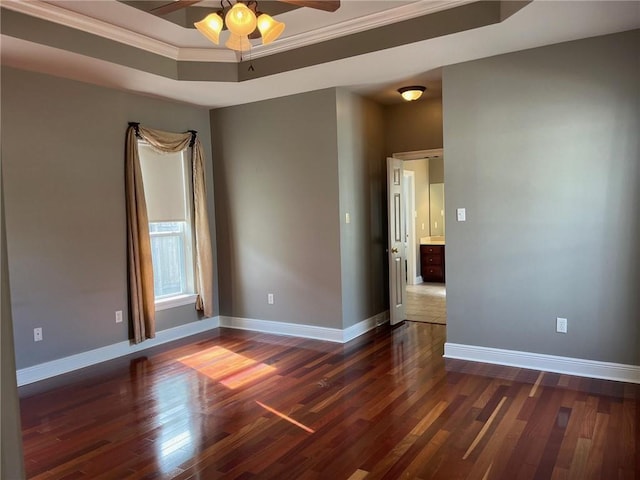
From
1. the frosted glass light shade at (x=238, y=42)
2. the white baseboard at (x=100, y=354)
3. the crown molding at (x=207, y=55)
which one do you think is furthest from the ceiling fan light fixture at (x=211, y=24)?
the white baseboard at (x=100, y=354)

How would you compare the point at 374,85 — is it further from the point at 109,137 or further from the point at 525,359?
the point at 525,359

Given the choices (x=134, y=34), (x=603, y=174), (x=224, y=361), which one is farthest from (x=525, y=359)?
(x=134, y=34)

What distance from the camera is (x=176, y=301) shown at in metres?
5.28

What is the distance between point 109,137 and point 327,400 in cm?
326

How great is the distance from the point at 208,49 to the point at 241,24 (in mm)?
1772

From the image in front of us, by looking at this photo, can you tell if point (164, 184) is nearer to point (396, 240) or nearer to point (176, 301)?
point (176, 301)

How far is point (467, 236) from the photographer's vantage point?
4215 mm

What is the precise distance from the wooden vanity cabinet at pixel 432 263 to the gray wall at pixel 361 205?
10.5ft

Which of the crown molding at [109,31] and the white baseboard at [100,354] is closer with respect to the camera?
the crown molding at [109,31]

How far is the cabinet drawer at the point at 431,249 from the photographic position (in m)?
8.68

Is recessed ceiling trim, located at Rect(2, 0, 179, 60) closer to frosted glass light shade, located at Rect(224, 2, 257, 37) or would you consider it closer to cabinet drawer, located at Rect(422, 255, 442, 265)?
frosted glass light shade, located at Rect(224, 2, 257, 37)

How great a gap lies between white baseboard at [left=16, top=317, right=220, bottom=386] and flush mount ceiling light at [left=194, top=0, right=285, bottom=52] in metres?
3.08

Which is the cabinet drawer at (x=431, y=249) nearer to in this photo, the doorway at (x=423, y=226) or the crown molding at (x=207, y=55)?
the doorway at (x=423, y=226)

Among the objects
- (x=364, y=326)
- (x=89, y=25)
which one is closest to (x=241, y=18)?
(x=89, y=25)
